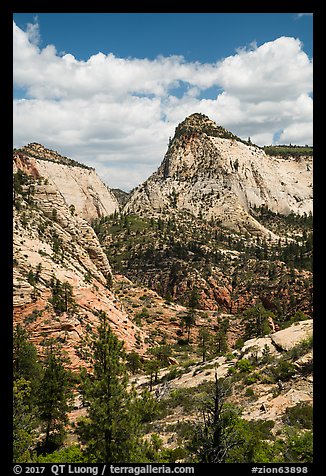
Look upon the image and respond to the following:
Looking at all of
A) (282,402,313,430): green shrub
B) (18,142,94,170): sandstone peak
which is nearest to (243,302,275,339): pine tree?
(282,402,313,430): green shrub

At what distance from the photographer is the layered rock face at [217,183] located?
Answer: 84.2m

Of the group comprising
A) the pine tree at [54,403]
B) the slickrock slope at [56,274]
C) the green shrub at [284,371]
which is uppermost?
the slickrock slope at [56,274]

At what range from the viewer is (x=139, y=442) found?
9359 millimetres

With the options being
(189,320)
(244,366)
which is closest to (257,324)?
(189,320)

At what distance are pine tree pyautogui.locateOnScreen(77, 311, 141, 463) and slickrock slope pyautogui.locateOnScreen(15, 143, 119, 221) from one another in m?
80.7

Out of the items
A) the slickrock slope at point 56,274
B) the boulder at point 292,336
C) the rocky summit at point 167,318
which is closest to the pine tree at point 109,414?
the rocky summit at point 167,318

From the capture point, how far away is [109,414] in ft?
30.2

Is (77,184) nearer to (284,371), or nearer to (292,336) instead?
(292,336)

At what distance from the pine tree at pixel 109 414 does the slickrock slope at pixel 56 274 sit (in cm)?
1398

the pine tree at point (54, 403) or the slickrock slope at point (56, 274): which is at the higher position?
the slickrock slope at point (56, 274)

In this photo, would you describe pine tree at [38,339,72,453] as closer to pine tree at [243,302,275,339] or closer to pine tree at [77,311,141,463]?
pine tree at [77,311,141,463]
